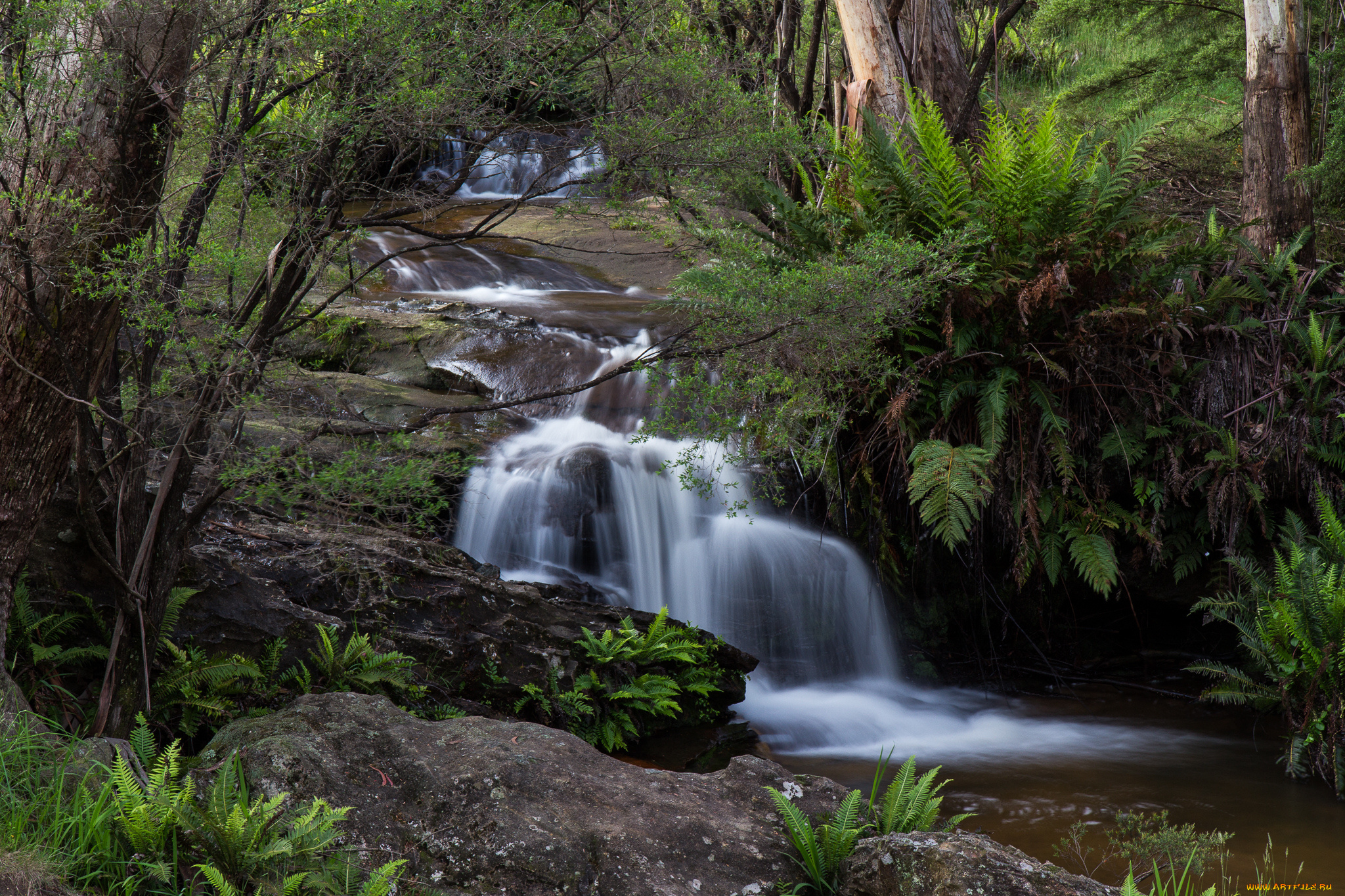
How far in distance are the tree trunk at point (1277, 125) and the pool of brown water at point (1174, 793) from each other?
3854mm

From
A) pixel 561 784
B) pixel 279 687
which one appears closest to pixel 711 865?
pixel 561 784

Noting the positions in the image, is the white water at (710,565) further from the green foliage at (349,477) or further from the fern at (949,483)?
the green foliage at (349,477)

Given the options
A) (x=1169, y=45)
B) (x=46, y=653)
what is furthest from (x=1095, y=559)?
(x=1169, y=45)

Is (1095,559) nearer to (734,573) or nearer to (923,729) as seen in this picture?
(923,729)

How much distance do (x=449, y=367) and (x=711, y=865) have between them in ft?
22.2

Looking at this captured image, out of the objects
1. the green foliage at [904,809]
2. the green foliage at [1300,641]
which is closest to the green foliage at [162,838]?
the green foliage at [904,809]

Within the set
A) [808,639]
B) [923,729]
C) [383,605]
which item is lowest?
[923,729]

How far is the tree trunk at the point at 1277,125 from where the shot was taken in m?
6.98

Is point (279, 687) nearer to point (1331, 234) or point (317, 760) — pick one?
point (317, 760)

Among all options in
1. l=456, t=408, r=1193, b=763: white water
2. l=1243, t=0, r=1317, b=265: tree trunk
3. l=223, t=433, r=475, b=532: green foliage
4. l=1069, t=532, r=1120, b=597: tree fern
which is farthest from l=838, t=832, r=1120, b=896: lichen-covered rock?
l=1243, t=0, r=1317, b=265: tree trunk

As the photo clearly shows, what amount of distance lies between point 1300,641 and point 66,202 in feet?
21.2

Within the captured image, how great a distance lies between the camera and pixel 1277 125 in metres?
7.09

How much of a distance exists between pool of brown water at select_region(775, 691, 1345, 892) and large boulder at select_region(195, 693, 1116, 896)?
176cm

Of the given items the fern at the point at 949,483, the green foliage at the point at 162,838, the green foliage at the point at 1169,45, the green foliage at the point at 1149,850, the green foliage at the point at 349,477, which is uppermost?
the green foliage at the point at 1169,45
